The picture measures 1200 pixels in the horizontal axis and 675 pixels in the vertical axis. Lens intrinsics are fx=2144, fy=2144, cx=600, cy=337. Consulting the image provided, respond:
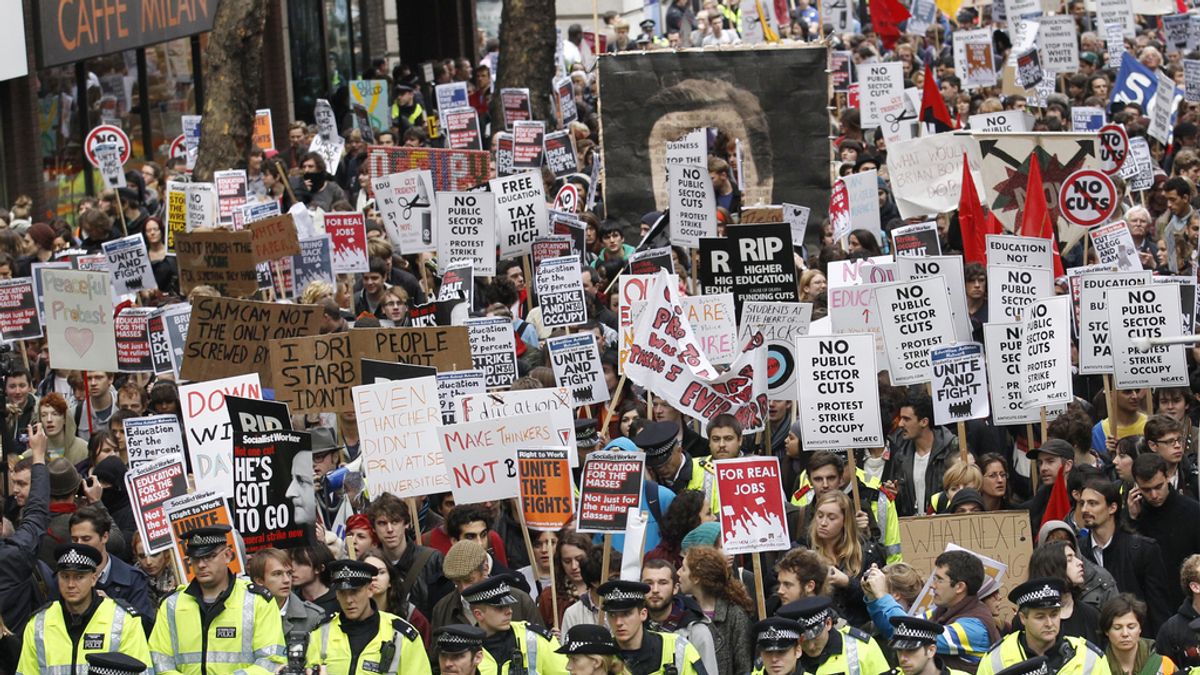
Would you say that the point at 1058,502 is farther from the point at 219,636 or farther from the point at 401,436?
the point at 219,636

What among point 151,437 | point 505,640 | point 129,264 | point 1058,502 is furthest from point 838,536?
point 129,264

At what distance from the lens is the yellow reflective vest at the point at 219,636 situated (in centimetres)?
867

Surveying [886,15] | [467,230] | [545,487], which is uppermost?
[886,15]

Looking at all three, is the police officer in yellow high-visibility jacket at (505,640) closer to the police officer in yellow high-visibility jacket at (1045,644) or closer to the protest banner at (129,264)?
the police officer in yellow high-visibility jacket at (1045,644)

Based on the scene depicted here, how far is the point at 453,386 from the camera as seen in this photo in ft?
39.4

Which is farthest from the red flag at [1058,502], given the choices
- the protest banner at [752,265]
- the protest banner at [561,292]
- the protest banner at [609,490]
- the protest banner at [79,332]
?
the protest banner at [79,332]

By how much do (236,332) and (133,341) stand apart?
1302mm

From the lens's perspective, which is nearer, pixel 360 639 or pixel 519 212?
pixel 360 639

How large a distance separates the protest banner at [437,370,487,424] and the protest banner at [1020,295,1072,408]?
301cm

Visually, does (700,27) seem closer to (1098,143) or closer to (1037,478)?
(1098,143)

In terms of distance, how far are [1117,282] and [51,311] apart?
6584 millimetres

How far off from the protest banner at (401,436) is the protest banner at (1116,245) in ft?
19.6

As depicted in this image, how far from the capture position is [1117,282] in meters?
12.1

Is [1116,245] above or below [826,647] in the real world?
above
